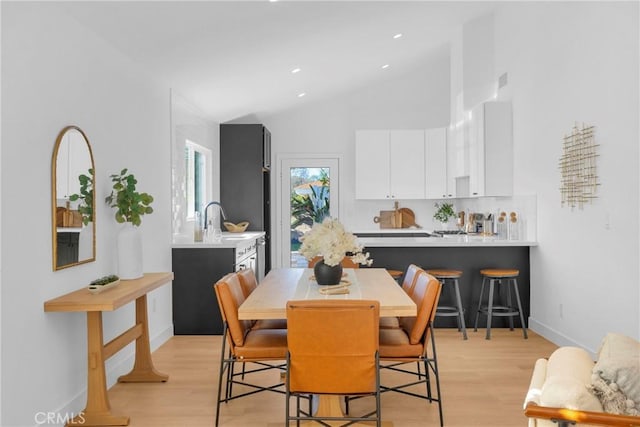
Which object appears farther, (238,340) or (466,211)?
(466,211)

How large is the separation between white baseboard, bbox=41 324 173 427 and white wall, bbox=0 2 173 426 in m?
0.01

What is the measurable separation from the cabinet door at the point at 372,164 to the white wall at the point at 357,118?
39 centimetres

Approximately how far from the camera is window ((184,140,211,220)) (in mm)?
6602

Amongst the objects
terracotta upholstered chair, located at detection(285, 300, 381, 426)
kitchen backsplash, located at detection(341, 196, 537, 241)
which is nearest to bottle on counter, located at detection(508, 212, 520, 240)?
kitchen backsplash, located at detection(341, 196, 537, 241)

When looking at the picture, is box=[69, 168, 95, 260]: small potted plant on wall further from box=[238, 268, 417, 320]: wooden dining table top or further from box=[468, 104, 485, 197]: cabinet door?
box=[468, 104, 485, 197]: cabinet door

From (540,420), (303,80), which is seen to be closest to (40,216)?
(540,420)

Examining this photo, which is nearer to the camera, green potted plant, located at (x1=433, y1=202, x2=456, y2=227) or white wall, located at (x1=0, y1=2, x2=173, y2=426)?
white wall, located at (x1=0, y1=2, x2=173, y2=426)

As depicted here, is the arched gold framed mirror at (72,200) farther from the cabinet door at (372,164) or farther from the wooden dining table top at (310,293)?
the cabinet door at (372,164)

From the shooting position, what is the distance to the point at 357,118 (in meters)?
8.93

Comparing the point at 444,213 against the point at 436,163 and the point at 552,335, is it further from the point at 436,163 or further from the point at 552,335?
the point at 552,335

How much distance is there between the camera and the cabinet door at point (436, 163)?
328 inches

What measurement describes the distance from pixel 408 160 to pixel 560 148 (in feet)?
11.4

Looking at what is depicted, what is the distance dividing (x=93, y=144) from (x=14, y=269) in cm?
123

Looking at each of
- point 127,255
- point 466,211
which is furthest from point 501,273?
point 127,255
